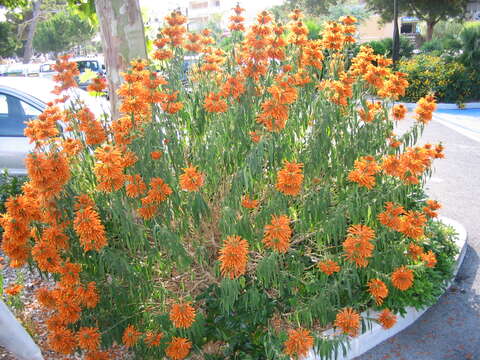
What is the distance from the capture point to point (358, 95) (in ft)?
9.75

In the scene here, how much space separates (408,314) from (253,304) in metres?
1.52

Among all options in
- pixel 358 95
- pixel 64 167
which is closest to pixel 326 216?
pixel 358 95

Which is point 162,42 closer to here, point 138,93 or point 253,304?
point 138,93

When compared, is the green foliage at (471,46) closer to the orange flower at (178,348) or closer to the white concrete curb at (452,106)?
the white concrete curb at (452,106)

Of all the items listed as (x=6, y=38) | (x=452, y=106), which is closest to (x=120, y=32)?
(x=452, y=106)

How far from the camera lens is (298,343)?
2273mm

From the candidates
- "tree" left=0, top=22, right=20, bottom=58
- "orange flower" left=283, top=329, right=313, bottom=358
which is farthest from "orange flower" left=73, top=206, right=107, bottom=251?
"tree" left=0, top=22, right=20, bottom=58

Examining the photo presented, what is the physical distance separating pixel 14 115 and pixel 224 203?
4.35 metres

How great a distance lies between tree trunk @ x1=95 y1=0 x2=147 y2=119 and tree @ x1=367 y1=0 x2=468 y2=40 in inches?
991

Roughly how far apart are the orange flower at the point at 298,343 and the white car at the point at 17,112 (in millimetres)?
4038

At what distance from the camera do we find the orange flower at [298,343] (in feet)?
7.45

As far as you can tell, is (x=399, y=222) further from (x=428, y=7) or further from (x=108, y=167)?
(x=428, y=7)

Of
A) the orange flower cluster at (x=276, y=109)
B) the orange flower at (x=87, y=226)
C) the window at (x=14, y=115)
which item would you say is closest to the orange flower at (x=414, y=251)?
the orange flower cluster at (x=276, y=109)

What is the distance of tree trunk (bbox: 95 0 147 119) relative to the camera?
385 centimetres
